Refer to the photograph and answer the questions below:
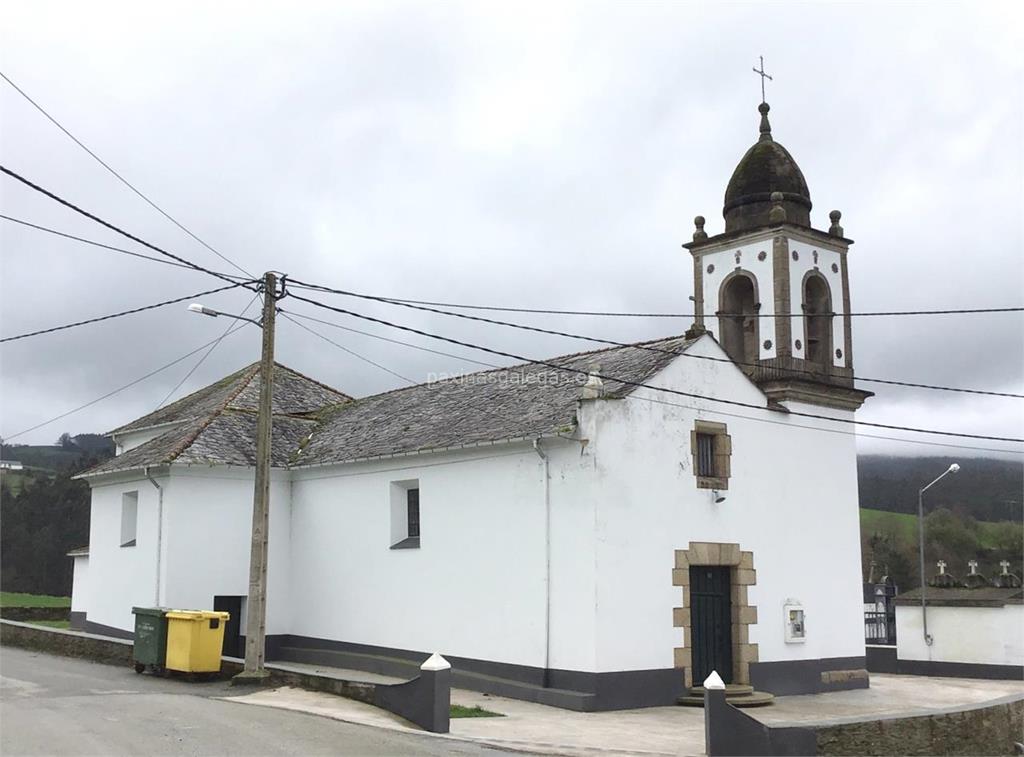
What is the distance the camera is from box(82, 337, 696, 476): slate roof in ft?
66.9

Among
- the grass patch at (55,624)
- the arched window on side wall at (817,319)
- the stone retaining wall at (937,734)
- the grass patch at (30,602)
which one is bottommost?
Answer: the stone retaining wall at (937,734)

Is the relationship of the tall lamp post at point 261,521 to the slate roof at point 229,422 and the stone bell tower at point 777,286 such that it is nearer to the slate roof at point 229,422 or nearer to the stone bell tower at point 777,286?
the slate roof at point 229,422

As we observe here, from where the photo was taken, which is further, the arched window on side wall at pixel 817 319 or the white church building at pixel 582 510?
the arched window on side wall at pixel 817 319

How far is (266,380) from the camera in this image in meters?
19.1

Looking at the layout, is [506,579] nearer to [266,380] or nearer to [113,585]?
[266,380]

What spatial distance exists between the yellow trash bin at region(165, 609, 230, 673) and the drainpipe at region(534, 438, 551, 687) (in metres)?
5.96

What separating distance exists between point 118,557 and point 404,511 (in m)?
7.98

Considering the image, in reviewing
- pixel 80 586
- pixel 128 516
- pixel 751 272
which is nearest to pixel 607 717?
pixel 751 272

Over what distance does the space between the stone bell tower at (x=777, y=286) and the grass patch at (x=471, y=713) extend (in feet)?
30.4

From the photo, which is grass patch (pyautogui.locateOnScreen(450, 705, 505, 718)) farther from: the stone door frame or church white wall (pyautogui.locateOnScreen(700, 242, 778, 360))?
church white wall (pyautogui.locateOnScreen(700, 242, 778, 360))

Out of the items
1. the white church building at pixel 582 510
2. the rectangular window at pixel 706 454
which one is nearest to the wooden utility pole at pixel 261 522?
the white church building at pixel 582 510

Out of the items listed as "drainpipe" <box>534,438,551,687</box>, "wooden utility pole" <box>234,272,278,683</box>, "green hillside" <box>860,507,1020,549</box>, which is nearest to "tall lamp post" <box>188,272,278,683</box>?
"wooden utility pole" <box>234,272,278,683</box>

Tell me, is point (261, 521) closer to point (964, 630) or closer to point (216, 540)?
point (216, 540)

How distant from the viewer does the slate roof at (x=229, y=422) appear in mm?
24578
